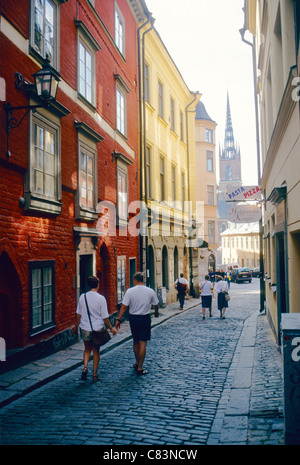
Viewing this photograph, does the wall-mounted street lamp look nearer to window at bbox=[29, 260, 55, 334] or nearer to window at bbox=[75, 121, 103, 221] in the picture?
window at bbox=[29, 260, 55, 334]

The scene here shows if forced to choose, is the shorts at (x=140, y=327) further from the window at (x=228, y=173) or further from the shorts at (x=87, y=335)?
the window at (x=228, y=173)

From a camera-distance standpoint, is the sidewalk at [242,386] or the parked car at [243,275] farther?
the parked car at [243,275]

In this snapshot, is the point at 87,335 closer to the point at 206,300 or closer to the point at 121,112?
the point at 206,300

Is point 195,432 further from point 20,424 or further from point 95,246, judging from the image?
point 95,246

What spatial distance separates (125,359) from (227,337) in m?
3.90

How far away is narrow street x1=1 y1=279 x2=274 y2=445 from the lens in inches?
207

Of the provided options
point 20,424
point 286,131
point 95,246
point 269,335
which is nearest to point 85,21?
point 95,246

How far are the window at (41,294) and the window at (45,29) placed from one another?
14.0 feet

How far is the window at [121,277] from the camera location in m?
15.8

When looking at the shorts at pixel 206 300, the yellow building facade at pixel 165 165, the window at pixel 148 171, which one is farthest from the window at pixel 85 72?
the shorts at pixel 206 300

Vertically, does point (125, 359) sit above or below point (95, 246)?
below

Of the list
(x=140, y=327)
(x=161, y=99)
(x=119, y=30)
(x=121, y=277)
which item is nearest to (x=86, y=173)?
(x=121, y=277)

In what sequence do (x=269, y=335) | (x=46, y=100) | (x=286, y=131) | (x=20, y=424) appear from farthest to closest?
1. (x=269, y=335)
2. (x=46, y=100)
3. (x=286, y=131)
4. (x=20, y=424)

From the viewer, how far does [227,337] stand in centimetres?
1272
